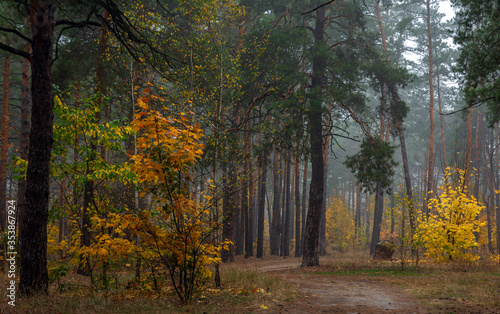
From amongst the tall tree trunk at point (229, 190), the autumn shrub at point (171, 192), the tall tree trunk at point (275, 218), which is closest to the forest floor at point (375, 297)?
the autumn shrub at point (171, 192)

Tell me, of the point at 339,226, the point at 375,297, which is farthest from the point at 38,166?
the point at 339,226

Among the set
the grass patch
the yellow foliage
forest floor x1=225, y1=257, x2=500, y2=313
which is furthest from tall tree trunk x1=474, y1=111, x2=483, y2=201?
forest floor x1=225, y1=257, x2=500, y2=313

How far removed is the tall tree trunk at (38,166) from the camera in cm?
573

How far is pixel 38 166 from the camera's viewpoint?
19.0ft

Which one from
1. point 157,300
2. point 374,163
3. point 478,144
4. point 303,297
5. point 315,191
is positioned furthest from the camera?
point 478,144

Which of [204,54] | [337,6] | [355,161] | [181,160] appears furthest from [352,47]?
[181,160]

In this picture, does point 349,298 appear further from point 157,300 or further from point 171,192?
point 171,192

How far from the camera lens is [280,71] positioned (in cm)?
1382

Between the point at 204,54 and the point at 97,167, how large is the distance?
21.8 feet

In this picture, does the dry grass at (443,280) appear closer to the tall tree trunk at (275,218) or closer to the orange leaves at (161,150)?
the orange leaves at (161,150)

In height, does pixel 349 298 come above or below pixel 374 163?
below

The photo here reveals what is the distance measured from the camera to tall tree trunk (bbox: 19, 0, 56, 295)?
225 inches

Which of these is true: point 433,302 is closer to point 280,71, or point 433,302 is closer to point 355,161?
point 355,161

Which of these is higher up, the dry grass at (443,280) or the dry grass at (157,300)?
the dry grass at (157,300)
